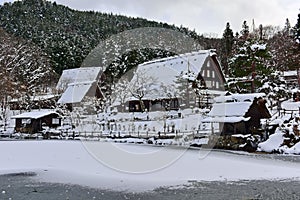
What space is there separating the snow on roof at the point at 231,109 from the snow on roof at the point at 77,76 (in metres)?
16.9

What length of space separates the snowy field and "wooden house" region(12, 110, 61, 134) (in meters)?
14.8

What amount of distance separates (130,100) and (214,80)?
327 inches

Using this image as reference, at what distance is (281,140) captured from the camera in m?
20.3

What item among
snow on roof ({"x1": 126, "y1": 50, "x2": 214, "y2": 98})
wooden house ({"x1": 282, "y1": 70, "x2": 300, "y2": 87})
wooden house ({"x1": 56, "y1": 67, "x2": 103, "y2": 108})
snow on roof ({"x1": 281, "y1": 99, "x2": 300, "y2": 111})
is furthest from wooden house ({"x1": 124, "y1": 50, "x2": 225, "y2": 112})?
wooden house ({"x1": 282, "y1": 70, "x2": 300, "y2": 87})

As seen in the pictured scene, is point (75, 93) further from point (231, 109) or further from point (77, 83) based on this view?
point (231, 109)

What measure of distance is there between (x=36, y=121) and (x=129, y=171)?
70.1ft

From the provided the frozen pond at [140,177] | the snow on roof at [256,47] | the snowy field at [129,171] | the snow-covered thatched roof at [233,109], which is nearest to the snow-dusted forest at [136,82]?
the snow on roof at [256,47]

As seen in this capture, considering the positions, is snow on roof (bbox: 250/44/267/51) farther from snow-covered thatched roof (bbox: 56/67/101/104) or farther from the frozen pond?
snow-covered thatched roof (bbox: 56/67/101/104)

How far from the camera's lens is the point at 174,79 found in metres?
33.1

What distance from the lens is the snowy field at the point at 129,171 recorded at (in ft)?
35.9

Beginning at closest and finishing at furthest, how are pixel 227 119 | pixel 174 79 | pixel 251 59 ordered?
pixel 227 119 < pixel 251 59 < pixel 174 79

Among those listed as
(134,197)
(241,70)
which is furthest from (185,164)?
(241,70)

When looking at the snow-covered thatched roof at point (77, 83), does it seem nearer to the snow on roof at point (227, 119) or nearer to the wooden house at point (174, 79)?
the wooden house at point (174, 79)

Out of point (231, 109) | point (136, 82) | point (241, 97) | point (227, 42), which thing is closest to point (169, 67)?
point (136, 82)
